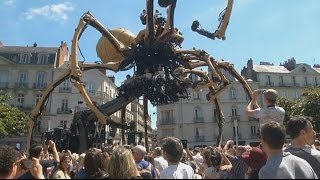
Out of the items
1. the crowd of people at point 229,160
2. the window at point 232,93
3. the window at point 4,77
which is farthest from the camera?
the window at point 232,93

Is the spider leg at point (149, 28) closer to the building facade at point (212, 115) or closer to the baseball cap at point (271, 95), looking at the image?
the baseball cap at point (271, 95)

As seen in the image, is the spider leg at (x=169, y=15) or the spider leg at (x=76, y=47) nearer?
Answer: the spider leg at (x=76, y=47)

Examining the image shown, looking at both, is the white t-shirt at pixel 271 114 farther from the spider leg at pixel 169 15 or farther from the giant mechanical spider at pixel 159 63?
the spider leg at pixel 169 15

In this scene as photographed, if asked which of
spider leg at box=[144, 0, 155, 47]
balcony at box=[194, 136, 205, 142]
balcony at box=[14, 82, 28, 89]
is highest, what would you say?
balcony at box=[14, 82, 28, 89]

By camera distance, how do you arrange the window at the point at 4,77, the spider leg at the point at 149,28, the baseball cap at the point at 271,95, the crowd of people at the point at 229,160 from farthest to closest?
the window at the point at 4,77, the spider leg at the point at 149,28, the baseball cap at the point at 271,95, the crowd of people at the point at 229,160

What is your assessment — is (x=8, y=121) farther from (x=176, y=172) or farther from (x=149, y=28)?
(x=176, y=172)

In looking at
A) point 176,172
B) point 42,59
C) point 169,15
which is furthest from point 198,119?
point 176,172

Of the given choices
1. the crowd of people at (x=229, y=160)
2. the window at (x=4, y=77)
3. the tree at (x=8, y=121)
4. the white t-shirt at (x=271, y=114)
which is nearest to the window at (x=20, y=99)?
the window at (x=4, y=77)

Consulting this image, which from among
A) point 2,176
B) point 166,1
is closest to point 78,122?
point 166,1

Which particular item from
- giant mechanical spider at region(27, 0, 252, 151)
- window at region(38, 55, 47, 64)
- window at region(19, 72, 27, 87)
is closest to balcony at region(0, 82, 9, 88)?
window at region(19, 72, 27, 87)

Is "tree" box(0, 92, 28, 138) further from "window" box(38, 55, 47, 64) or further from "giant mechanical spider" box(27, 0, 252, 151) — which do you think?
"giant mechanical spider" box(27, 0, 252, 151)

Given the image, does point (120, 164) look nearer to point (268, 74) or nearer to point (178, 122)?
point (178, 122)

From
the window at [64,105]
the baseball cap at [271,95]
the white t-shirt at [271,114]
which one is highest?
the window at [64,105]

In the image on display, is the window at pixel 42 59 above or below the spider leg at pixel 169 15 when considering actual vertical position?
above
